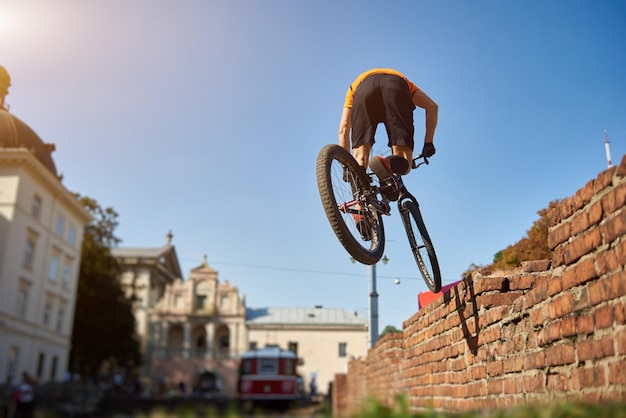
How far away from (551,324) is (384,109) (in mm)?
2203

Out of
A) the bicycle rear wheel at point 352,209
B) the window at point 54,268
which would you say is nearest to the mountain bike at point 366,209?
the bicycle rear wheel at point 352,209

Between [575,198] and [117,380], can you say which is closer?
[575,198]

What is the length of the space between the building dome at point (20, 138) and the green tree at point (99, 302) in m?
4.63

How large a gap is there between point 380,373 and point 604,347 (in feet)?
20.6

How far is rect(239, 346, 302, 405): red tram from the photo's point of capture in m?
34.4

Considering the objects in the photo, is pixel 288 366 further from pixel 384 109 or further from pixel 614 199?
pixel 614 199

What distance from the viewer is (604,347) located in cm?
214

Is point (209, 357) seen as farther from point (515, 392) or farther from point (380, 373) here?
point (515, 392)

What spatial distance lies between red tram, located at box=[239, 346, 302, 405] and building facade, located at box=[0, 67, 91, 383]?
11.8m

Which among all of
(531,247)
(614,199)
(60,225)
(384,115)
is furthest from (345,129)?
(60,225)

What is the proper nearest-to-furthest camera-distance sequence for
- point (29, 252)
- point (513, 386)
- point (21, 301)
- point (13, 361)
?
point (513, 386) < point (13, 361) < point (21, 301) < point (29, 252)

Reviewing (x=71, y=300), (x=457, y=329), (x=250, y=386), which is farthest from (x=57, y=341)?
(x=457, y=329)

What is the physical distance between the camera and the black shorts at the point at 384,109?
417 centimetres

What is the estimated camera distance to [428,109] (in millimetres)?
4551
